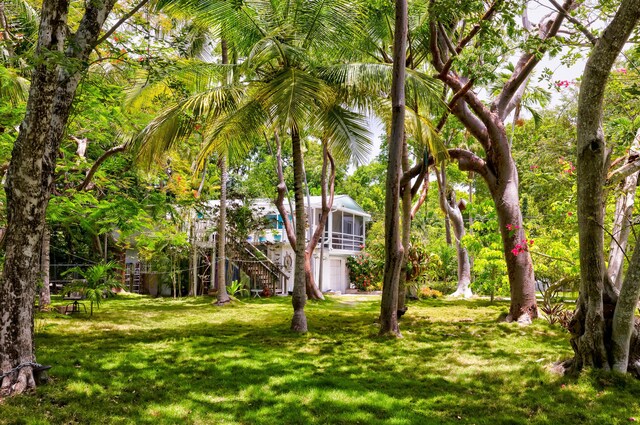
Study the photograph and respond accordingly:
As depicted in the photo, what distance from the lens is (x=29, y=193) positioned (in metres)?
5.11

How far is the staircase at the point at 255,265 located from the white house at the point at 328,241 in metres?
0.73

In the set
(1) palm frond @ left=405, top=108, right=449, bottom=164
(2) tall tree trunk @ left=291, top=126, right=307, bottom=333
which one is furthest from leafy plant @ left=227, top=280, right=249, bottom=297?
(1) palm frond @ left=405, top=108, right=449, bottom=164

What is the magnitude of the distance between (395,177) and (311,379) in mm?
3876

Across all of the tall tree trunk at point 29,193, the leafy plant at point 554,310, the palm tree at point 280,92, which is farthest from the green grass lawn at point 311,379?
the palm tree at point 280,92

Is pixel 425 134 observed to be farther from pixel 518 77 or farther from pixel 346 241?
pixel 346 241

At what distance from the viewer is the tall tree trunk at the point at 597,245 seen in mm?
5031

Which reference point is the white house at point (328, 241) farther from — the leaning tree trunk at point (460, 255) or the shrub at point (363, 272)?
the leaning tree trunk at point (460, 255)

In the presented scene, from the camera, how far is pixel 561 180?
44.0ft

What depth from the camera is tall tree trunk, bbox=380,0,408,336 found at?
26.3 ft

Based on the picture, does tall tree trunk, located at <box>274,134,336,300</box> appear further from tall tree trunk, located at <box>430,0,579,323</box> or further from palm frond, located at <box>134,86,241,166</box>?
palm frond, located at <box>134,86,241,166</box>

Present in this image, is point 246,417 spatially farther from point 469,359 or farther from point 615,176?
point 615,176

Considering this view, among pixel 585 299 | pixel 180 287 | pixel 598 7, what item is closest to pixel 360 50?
pixel 598 7

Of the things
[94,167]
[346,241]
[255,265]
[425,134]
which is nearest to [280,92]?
[425,134]

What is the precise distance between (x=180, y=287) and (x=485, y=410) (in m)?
16.5
